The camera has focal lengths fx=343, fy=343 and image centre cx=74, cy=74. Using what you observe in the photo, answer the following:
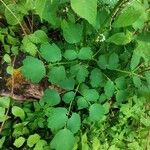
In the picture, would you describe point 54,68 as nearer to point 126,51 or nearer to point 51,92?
point 51,92

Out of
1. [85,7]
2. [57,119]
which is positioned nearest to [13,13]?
[57,119]

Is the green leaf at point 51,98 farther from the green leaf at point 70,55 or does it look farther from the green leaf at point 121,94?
the green leaf at point 121,94

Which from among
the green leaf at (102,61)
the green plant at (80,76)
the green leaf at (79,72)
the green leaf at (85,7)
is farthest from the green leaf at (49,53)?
the green leaf at (85,7)

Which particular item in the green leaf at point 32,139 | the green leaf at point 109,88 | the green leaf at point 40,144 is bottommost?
the green leaf at point 40,144

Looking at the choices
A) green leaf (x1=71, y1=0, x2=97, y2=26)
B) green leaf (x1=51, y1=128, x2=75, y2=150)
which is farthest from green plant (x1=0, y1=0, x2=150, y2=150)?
green leaf (x1=71, y1=0, x2=97, y2=26)

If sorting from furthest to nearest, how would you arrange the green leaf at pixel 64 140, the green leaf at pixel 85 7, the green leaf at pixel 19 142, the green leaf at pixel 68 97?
the green leaf at pixel 19 142 → the green leaf at pixel 68 97 → the green leaf at pixel 64 140 → the green leaf at pixel 85 7

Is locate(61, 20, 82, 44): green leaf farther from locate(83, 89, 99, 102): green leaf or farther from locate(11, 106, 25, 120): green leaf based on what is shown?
locate(11, 106, 25, 120): green leaf

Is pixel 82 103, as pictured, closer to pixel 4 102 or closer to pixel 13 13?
pixel 4 102
